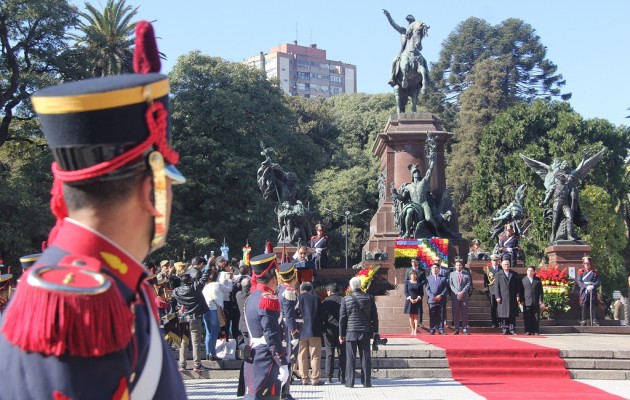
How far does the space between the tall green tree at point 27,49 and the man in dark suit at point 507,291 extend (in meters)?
22.1

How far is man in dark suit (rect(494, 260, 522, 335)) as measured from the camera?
2364 cm

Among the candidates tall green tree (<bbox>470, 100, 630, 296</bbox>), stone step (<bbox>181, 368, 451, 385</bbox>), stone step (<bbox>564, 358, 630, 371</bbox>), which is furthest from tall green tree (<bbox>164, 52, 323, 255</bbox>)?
Result: stone step (<bbox>564, 358, 630, 371</bbox>)

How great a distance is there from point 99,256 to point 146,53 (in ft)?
2.14

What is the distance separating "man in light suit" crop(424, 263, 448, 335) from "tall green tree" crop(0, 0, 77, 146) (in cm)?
2113

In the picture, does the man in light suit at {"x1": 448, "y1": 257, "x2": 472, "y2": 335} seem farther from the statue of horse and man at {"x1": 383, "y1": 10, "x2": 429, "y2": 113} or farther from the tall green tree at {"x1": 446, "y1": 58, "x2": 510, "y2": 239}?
the tall green tree at {"x1": 446, "y1": 58, "x2": 510, "y2": 239}

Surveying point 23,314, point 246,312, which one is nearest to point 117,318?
point 23,314

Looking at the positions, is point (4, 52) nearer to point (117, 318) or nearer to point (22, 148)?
point (22, 148)

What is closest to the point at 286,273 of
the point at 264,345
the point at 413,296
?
the point at 264,345

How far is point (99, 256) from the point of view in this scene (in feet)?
8.45

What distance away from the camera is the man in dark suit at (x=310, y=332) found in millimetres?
16297

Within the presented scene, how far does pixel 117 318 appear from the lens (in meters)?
2.41

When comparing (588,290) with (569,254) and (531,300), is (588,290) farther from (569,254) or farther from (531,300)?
(531,300)

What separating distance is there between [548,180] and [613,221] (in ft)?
93.1

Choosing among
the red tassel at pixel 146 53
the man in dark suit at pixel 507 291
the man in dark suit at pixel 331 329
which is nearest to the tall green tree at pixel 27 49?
the man in dark suit at pixel 507 291
